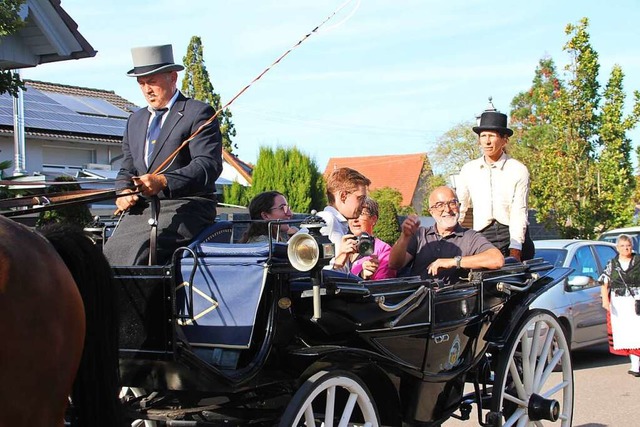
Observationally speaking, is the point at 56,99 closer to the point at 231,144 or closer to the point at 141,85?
the point at 141,85

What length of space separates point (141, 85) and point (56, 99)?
1750 centimetres

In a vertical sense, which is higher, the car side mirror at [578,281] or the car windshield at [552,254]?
the car windshield at [552,254]

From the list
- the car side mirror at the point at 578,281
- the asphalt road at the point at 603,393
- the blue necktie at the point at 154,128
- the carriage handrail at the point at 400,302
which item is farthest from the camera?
the car side mirror at the point at 578,281

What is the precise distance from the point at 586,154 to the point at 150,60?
Answer: 54.1ft

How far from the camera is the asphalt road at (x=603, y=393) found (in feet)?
22.8

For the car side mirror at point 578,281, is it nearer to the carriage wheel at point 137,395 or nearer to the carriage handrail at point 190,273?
the carriage wheel at point 137,395

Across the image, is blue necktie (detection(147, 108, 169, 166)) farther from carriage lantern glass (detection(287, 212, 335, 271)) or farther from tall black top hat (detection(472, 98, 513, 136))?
tall black top hat (detection(472, 98, 513, 136))

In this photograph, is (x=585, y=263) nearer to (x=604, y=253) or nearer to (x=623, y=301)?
(x=604, y=253)

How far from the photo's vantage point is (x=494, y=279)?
5.33m

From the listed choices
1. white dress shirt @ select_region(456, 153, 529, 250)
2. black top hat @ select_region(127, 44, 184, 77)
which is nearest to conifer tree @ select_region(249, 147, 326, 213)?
white dress shirt @ select_region(456, 153, 529, 250)

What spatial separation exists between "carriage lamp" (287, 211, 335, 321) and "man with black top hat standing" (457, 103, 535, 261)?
2709 mm

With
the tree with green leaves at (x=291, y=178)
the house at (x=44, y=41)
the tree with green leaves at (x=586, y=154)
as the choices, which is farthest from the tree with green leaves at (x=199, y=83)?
the house at (x=44, y=41)

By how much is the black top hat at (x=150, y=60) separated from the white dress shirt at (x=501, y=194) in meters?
2.74

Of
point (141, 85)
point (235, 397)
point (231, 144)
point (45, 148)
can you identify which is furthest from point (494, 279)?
point (231, 144)
